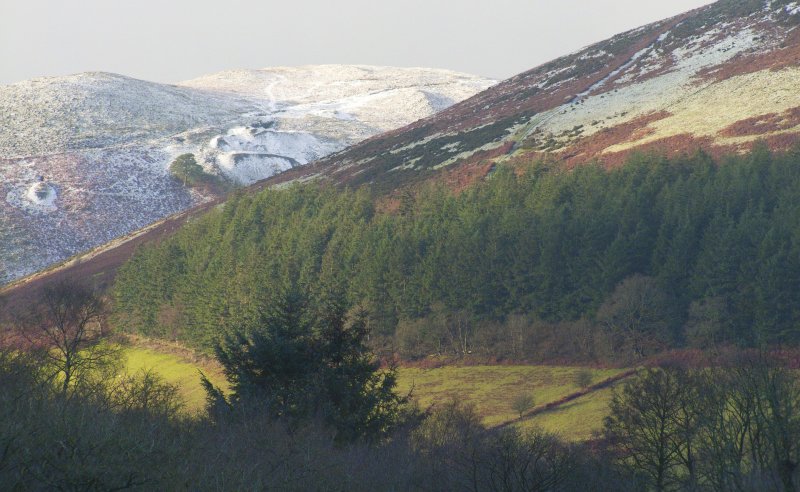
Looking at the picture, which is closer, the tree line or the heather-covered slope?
the tree line

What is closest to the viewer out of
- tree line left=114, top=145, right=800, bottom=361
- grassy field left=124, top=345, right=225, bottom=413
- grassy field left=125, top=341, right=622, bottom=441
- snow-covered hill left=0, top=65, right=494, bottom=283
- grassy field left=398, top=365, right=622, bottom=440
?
grassy field left=398, top=365, right=622, bottom=440

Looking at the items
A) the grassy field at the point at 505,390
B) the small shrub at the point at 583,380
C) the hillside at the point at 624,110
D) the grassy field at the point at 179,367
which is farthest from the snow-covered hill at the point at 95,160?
the small shrub at the point at 583,380

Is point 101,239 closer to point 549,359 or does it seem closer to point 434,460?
point 549,359

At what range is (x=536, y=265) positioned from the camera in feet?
215

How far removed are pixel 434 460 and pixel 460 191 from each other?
61.3m

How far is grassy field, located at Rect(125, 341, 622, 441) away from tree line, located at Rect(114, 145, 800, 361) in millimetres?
3285

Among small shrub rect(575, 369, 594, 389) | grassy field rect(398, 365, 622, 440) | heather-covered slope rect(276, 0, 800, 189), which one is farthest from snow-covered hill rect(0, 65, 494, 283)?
small shrub rect(575, 369, 594, 389)

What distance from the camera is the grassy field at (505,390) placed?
144 feet

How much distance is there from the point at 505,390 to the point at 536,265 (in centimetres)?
1611

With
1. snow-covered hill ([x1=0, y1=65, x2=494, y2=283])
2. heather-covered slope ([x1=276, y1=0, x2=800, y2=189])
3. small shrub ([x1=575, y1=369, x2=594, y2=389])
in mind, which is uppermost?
snow-covered hill ([x1=0, y1=65, x2=494, y2=283])

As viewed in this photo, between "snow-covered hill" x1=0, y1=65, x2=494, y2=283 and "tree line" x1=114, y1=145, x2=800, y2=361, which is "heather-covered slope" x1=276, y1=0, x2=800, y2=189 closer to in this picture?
"tree line" x1=114, y1=145, x2=800, y2=361

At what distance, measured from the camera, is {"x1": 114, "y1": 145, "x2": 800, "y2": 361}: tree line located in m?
55.3

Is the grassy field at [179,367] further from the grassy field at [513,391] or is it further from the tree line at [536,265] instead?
the grassy field at [513,391]

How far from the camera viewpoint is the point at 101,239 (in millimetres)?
126375
